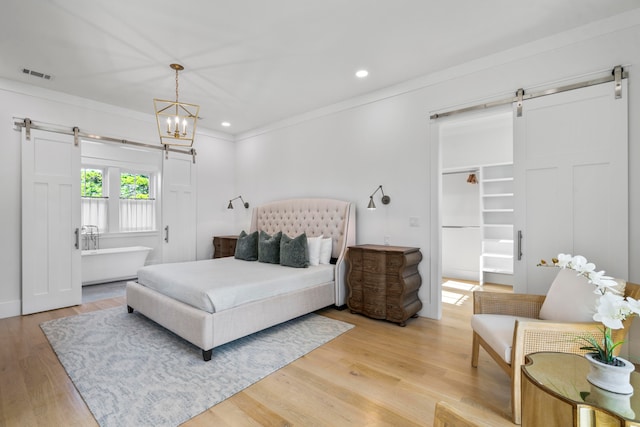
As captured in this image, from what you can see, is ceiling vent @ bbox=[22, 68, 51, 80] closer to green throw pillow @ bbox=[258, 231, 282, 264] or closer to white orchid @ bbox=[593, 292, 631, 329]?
green throw pillow @ bbox=[258, 231, 282, 264]

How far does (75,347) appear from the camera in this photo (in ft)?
9.23

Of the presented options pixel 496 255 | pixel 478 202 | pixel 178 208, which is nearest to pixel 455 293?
pixel 496 255

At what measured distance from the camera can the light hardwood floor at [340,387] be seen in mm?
1846

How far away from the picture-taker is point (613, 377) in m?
1.03

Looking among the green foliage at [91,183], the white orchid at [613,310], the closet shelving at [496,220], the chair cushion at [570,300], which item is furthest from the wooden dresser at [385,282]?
the green foliage at [91,183]

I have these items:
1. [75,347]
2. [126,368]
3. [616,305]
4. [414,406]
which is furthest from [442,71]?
[75,347]

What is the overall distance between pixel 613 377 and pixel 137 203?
7.46 metres

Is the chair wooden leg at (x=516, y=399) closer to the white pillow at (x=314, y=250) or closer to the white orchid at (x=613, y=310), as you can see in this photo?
the white orchid at (x=613, y=310)

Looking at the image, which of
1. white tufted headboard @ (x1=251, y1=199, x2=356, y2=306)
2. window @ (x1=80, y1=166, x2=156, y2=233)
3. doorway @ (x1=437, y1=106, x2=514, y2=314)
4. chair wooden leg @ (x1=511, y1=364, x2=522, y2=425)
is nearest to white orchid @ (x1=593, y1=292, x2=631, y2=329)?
chair wooden leg @ (x1=511, y1=364, x2=522, y2=425)

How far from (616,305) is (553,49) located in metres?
2.72

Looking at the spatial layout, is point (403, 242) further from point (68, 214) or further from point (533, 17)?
point (68, 214)

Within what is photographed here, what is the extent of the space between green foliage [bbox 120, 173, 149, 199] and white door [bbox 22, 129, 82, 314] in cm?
230

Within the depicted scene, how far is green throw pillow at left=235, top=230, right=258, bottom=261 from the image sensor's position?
435 centimetres

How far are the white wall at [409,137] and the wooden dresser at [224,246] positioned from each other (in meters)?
0.93
